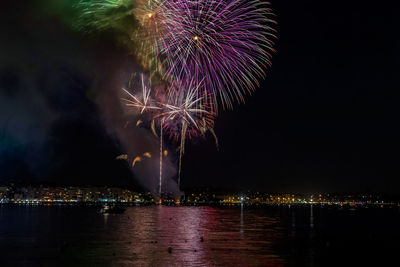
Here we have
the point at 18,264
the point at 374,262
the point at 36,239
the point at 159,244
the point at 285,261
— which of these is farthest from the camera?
the point at 36,239

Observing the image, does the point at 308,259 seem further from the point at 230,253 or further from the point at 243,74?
the point at 243,74

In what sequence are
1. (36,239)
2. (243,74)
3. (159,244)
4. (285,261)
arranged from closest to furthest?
(285,261)
(243,74)
(159,244)
(36,239)

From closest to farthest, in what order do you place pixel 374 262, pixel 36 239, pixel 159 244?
pixel 374 262, pixel 159 244, pixel 36 239

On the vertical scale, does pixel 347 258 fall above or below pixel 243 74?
below

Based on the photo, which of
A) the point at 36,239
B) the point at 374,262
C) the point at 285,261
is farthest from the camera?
the point at 36,239

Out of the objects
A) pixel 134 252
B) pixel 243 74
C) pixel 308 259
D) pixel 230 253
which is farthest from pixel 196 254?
pixel 243 74

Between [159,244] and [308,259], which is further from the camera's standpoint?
[159,244]

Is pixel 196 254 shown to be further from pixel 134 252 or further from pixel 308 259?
pixel 308 259

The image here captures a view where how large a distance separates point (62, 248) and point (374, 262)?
821 inches

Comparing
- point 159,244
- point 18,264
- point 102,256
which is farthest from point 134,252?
point 18,264

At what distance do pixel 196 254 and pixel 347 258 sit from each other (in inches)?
399

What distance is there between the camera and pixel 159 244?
35.2 meters

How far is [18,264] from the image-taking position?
84.6 ft

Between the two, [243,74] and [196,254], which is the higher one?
[243,74]
